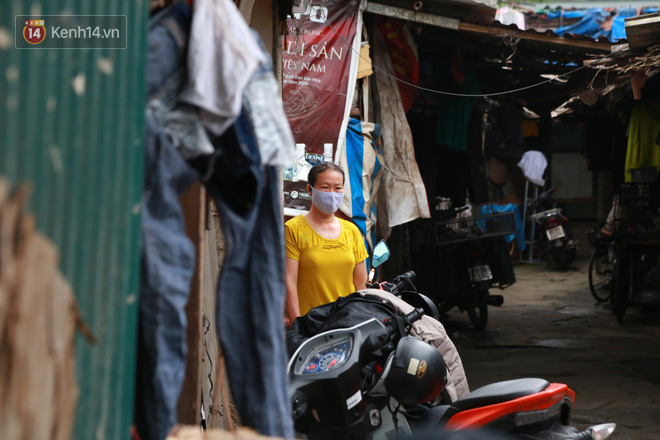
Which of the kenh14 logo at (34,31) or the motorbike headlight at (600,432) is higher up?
the kenh14 logo at (34,31)

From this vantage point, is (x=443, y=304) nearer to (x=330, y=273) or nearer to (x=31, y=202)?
(x=330, y=273)

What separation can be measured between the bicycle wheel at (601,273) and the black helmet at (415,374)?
8826mm

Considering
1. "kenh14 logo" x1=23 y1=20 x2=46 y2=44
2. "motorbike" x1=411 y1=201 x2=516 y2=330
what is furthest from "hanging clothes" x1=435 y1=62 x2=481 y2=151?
"kenh14 logo" x1=23 y1=20 x2=46 y2=44

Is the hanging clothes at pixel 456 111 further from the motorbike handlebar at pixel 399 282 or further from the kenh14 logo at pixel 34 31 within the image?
the kenh14 logo at pixel 34 31

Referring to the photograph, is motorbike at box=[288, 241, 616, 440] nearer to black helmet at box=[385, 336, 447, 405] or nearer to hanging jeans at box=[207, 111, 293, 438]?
black helmet at box=[385, 336, 447, 405]

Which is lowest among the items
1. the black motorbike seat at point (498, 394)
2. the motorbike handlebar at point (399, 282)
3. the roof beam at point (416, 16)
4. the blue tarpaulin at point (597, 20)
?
the black motorbike seat at point (498, 394)

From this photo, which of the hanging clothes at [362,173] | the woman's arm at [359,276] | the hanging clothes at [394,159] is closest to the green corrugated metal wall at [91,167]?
the woman's arm at [359,276]

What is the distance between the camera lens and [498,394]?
3084 mm

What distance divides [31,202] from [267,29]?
3.34 metres

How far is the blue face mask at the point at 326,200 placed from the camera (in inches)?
169

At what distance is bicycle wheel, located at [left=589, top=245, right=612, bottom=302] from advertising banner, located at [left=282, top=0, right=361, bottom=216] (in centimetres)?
613

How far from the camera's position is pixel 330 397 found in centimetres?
291

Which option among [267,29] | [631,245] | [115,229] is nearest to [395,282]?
[267,29]

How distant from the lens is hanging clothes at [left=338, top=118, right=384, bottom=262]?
6.72m
